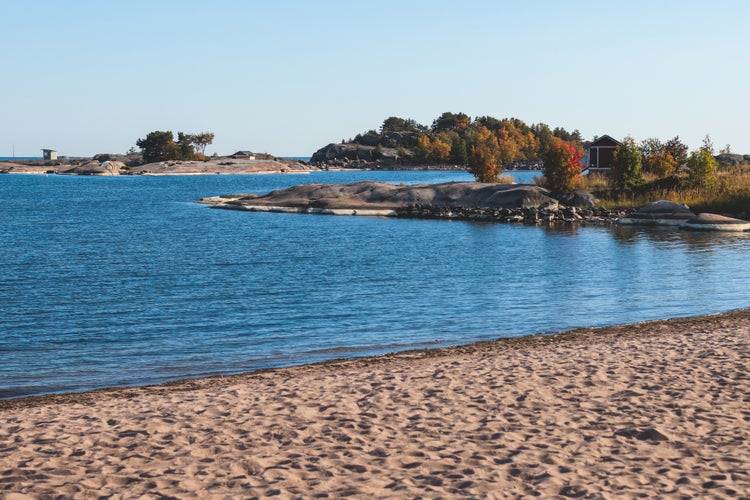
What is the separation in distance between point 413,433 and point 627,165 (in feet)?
223

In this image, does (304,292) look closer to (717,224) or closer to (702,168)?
(717,224)

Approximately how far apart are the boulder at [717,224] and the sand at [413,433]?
44030 mm

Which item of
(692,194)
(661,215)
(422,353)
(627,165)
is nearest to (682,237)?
(661,215)

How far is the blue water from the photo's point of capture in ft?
70.2

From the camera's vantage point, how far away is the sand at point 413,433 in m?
9.91

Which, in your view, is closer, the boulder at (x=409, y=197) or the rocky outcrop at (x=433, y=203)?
the rocky outcrop at (x=433, y=203)

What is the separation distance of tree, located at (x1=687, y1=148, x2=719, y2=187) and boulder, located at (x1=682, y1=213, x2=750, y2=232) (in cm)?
1039

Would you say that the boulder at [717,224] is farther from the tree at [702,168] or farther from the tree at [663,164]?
the tree at [663,164]

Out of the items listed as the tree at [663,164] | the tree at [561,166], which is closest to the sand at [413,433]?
the tree at [561,166]

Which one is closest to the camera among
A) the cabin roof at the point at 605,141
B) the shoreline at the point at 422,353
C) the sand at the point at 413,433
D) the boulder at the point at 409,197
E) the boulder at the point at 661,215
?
the sand at the point at 413,433

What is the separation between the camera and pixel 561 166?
7756cm

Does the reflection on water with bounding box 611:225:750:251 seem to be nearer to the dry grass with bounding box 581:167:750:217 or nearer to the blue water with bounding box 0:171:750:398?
the blue water with bounding box 0:171:750:398

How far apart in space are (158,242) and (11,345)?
32.1 metres

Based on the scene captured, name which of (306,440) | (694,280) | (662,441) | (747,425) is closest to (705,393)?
(747,425)
